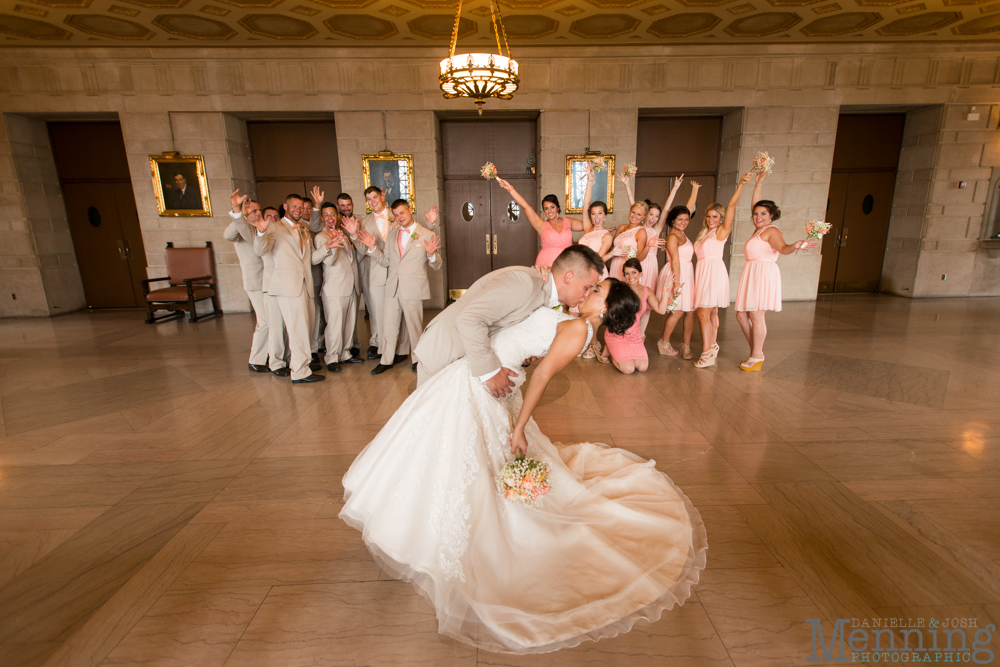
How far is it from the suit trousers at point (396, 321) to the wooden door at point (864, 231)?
9340 millimetres

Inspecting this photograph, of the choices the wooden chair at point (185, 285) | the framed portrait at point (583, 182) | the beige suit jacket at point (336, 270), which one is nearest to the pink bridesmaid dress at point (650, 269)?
the framed portrait at point (583, 182)

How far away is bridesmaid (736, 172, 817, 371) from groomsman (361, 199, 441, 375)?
326cm

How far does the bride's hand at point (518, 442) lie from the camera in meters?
2.17

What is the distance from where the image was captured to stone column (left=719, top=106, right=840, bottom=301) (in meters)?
8.41

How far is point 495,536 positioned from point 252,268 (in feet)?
15.5

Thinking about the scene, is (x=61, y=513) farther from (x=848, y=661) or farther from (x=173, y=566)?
(x=848, y=661)

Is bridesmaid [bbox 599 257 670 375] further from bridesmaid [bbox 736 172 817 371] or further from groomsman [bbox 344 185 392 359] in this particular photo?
groomsman [bbox 344 185 392 359]

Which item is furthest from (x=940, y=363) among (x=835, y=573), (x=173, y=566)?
(x=173, y=566)

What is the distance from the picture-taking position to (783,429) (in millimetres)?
3586

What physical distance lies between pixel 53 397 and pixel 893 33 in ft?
41.2

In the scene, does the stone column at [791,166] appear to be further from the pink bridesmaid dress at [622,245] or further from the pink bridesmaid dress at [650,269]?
the pink bridesmaid dress at [622,245]

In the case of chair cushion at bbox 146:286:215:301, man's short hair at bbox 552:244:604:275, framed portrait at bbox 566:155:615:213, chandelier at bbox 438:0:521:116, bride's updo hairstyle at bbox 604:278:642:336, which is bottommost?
chair cushion at bbox 146:286:215:301

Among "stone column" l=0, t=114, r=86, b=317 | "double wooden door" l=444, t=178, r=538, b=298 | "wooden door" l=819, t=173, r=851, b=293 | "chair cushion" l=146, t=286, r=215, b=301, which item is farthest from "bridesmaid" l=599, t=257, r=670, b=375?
"stone column" l=0, t=114, r=86, b=317

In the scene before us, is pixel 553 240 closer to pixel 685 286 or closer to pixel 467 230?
pixel 685 286
